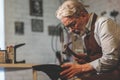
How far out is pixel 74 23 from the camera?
150cm

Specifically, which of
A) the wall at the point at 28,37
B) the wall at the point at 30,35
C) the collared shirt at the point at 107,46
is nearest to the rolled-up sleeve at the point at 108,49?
the collared shirt at the point at 107,46

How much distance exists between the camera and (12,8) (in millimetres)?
4527

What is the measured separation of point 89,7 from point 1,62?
2.03 metres

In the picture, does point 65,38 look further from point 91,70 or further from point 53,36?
point 91,70

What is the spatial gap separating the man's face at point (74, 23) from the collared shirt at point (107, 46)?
0.13 metres

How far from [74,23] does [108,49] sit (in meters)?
0.28

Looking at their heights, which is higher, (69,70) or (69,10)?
(69,10)

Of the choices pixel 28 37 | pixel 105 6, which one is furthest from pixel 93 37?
pixel 28 37

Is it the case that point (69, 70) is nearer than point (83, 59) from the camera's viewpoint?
Yes

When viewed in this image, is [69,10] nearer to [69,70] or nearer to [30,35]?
[69,70]

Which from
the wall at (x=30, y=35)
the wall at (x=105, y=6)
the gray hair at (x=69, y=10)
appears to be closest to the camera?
the gray hair at (x=69, y=10)

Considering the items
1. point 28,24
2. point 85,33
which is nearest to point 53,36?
point 28,24

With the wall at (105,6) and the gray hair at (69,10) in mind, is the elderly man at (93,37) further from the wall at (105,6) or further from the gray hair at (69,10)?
the wall at (105,6)

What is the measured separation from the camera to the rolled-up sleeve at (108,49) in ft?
4.31
